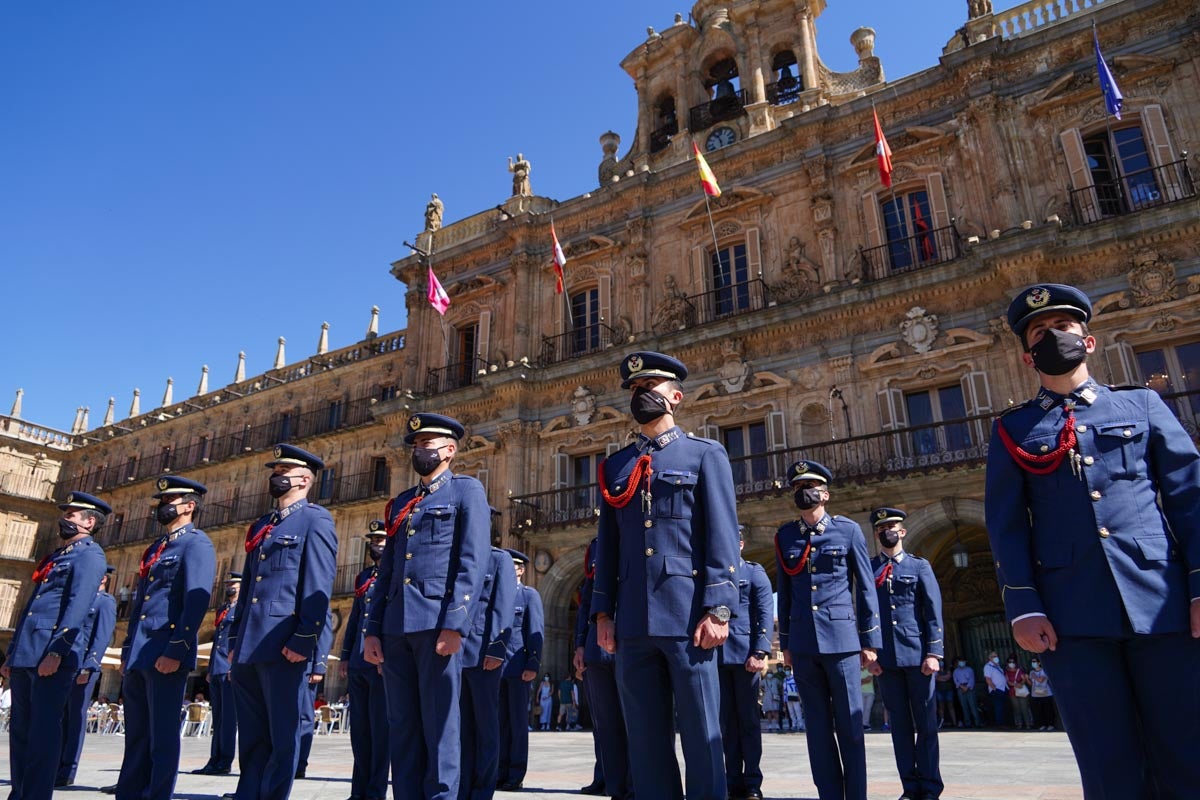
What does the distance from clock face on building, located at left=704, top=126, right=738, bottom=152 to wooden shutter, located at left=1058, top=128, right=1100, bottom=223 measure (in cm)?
765

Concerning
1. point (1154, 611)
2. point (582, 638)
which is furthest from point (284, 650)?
point (1154, 611)

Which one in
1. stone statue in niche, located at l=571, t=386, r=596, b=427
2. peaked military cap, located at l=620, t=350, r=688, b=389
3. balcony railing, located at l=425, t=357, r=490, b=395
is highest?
balcony railing, located at l=425, t=357, r=490, b=395

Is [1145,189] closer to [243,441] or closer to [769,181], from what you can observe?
[769,181]

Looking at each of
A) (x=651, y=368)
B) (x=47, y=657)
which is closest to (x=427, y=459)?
(x=651, y=368)

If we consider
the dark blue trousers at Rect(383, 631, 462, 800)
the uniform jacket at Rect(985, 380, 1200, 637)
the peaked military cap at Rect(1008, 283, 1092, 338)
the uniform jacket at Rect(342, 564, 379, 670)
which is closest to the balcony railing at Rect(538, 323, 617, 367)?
the uniform jacket at Rect(342, 564, 379, 670)

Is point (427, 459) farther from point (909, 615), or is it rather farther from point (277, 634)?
point (909, 615)

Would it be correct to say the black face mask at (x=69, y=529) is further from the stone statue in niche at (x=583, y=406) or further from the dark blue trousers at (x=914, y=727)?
the stone statue in niche at (x=583, y=406)

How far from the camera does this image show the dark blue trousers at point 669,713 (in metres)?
3.34

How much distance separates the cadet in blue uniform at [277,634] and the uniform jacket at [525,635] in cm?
297

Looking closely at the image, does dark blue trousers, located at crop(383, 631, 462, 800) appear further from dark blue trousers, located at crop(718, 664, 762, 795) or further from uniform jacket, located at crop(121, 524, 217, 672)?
dark blue trousers, located at crop(718, 664, 762, 795)

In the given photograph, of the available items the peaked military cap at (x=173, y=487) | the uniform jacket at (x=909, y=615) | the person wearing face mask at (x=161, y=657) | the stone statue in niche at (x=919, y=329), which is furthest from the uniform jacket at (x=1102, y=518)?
the stone statue in niche at (x=919, y=329)

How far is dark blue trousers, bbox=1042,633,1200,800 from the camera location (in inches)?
102

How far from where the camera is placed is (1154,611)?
2.70 m

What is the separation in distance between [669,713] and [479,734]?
248 centimetres
